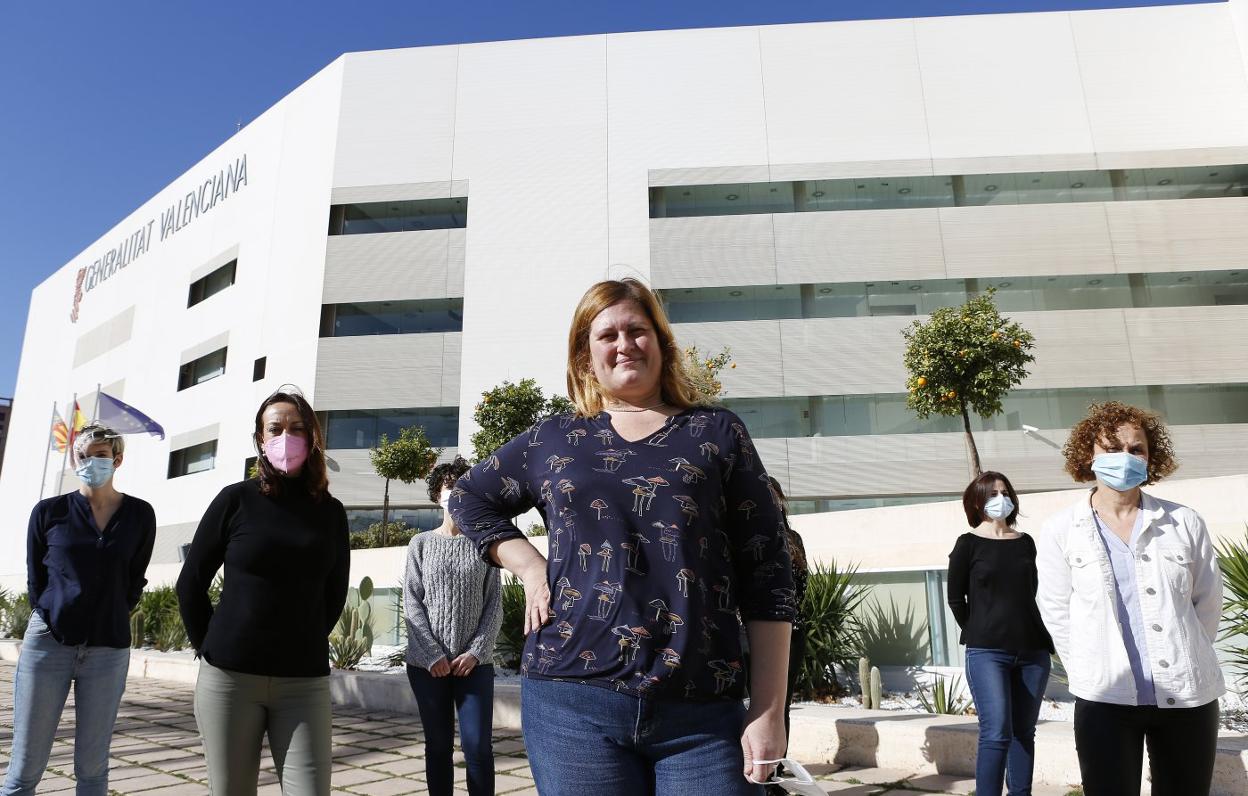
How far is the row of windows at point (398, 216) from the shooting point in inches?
1156

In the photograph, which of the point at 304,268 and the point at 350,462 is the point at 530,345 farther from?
the point at 304,268

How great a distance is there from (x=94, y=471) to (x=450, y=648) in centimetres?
206

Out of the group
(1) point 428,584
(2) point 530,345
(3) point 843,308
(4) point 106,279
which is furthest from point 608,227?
(4) point 106,279

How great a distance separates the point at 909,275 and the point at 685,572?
2676cm

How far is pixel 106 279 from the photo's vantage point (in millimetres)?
41375

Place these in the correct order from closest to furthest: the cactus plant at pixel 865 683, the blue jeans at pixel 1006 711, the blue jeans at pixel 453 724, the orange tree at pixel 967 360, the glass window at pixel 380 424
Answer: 1. the blue jeans at pixel 453 724
2. the blue jeans at pixel 1006 711
3. the cactus plant at pixel 865 683
4. the orange tree at pixel 967 360
5. the glass window at pixel 380 424

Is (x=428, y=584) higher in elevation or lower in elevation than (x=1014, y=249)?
lower

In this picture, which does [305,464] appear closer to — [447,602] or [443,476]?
[447,602]

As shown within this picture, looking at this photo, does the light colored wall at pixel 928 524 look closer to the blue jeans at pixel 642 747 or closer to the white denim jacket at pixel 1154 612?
the white denim jacket at pixel 1154 612

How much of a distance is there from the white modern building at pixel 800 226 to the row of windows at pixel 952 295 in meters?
0.09

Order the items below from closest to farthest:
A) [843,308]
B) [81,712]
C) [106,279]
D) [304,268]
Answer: [81,712], [843,308], [304,268], [106,279]

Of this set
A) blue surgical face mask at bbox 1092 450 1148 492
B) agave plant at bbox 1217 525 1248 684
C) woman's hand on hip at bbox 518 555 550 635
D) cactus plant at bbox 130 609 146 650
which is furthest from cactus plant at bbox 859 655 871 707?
cactus plant at bbox 130 609 146 650

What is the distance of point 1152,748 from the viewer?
9.02ft

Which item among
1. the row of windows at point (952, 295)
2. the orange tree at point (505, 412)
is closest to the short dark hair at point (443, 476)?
the orange tree at point (505, 412)
